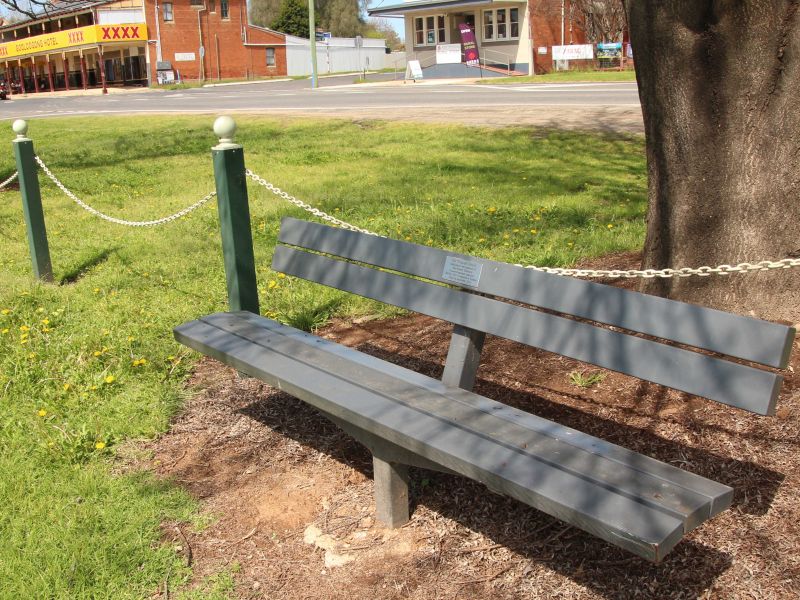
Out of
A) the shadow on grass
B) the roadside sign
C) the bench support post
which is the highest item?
the roadside sign

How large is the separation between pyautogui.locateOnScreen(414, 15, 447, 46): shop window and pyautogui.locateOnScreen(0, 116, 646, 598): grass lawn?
32128 mm

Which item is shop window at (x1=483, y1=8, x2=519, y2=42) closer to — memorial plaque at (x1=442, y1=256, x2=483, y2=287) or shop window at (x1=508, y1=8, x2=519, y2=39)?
shop window at (x1=508, y1=8, x2=519, y2=39)

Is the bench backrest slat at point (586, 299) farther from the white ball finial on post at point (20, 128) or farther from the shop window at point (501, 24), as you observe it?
the shop window at point (501, 24)

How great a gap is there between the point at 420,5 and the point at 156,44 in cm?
2160

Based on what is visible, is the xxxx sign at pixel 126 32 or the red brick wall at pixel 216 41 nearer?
the xxxx sign at pixel 126 32

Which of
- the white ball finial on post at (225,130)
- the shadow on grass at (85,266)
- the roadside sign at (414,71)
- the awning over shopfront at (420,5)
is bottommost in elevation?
the shadow on grass at (85,266)

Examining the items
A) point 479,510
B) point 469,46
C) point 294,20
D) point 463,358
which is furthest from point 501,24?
point 479,510

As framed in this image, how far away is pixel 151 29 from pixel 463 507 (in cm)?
5969

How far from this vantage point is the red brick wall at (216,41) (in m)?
57.9

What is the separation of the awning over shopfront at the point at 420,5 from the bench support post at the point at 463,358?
132 ft

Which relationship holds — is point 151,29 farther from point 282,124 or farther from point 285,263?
point 285,263

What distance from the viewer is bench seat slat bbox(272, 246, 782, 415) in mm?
2463

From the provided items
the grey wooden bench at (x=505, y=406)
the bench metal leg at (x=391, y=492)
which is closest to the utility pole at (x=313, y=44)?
the grey wooden bench at (x=505, y=406)

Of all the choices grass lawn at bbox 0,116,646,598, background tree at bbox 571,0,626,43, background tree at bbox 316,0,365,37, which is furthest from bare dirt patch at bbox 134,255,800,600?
background tree at bbox 316,0,365,37
